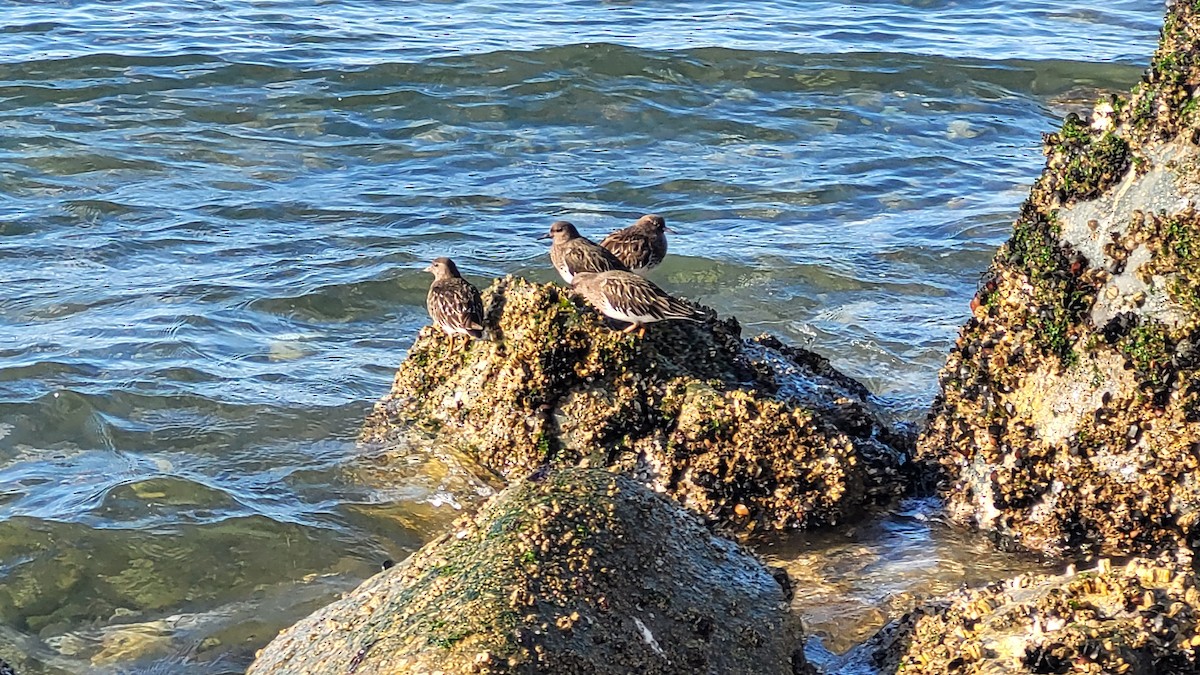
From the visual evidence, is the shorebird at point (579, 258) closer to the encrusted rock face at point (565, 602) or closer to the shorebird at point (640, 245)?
the shorebird at point (640, 245)

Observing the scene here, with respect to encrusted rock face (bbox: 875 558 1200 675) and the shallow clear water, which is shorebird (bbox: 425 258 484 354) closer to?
the shallow clear water

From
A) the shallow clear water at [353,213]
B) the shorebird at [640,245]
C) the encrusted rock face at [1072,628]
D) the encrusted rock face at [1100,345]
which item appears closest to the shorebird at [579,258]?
the shorebird at [640,245]

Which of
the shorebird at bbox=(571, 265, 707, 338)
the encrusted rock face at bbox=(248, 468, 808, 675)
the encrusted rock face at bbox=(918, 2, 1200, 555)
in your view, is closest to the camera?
the encrusted rock face at bbox=(248, 468, 808, 675)

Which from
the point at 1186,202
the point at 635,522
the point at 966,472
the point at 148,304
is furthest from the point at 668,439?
the point at 148,304

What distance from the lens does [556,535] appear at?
390cm

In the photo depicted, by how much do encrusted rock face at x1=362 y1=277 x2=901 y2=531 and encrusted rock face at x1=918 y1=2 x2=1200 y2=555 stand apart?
588mm

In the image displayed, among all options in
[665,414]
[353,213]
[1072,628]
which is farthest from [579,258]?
[1072,628]

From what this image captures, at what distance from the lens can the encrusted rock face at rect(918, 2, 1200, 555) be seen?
5293 mm

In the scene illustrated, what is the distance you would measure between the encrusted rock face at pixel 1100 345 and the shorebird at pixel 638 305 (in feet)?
4.10

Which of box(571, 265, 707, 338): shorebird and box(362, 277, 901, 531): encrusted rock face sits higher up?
box(571, 265, 707, 338): shorebird

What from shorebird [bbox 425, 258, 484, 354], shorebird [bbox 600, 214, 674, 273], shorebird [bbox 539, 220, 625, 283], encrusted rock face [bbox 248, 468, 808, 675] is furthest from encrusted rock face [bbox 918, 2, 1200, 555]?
shorebird [bbox 600, 214, 674, 273]

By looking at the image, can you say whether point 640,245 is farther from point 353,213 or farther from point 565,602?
point 565,602

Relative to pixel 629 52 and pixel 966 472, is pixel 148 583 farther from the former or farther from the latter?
pixel 629 52

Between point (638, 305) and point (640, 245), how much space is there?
2348 millimetres
